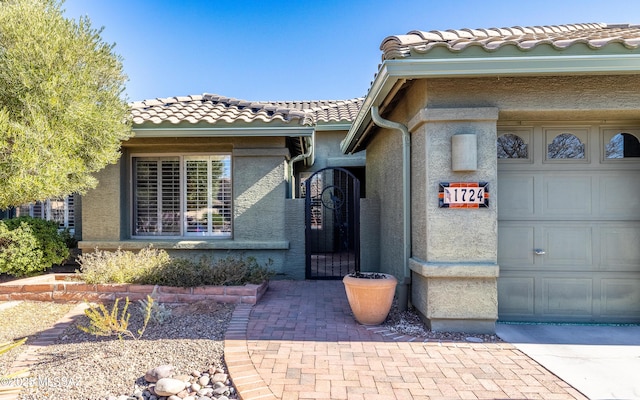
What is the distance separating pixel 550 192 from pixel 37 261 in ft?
31.8

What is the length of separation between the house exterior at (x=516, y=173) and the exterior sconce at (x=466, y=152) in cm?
1

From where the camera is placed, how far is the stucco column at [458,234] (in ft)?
16.0

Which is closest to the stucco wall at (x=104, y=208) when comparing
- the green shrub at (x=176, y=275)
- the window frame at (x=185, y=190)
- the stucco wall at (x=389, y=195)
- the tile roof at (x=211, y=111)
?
the window frame at (x=185, y=190)

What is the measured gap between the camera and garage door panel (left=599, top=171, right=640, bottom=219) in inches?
211

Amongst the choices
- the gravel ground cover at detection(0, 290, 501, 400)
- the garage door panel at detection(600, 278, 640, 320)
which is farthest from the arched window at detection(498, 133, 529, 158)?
the gravel ground cover at detection(0, 290, 501, 400)

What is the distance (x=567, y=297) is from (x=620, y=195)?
178cm

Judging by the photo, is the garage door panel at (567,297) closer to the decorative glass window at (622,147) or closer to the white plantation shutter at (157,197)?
the decorative glass window at (622,147)

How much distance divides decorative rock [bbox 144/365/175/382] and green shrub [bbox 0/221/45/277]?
5305 mm

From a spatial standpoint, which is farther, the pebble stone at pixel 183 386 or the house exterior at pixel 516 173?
the house exterior at pixel 516 173

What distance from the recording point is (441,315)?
194 inches

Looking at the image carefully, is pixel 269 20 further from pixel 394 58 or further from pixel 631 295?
pixel 631 295

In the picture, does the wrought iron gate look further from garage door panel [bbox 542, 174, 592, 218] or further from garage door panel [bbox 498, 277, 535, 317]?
garage door panel [bbox 542, 174, 592, 218]

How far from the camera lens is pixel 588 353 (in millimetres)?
4246

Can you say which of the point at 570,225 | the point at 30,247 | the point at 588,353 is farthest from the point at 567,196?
the point at 30,247
